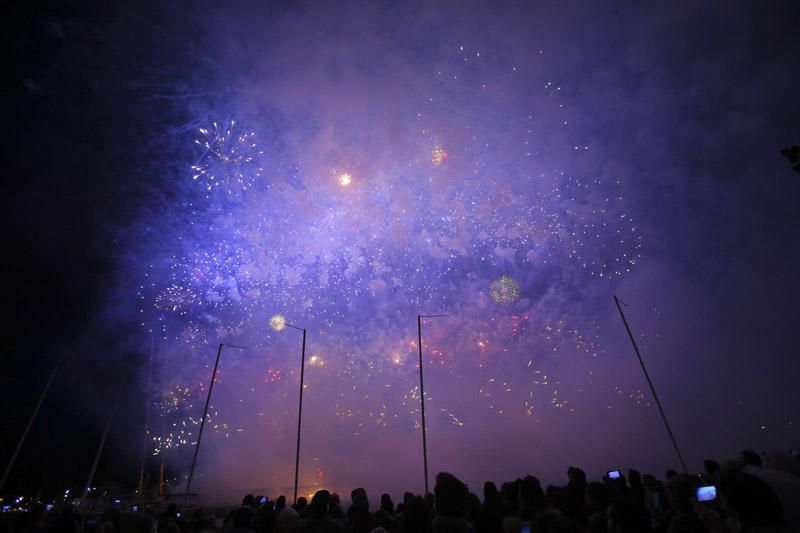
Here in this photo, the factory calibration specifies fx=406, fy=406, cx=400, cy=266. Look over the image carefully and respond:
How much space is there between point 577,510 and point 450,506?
11.0 feet

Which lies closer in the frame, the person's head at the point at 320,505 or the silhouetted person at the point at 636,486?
the person's head at the point at 320,505

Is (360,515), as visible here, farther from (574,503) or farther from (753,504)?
(753,504)

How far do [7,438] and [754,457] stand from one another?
80068mm

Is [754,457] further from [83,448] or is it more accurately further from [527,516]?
[83,448]

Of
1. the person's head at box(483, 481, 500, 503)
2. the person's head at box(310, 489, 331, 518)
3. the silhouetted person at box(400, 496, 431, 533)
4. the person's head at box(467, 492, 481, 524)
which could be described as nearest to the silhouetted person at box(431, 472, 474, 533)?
the silhouetted person at box(400, 496, 431, 533)

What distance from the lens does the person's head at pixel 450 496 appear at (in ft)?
19.1

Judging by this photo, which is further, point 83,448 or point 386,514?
point 83,448

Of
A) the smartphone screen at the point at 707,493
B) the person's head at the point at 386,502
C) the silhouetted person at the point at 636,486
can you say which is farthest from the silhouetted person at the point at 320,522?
the silhouetted person at the point at 636,486

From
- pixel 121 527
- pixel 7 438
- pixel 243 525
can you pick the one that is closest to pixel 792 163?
pixel 243 525

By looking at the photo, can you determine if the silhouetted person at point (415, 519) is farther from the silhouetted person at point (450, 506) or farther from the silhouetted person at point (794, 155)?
the silhouetted person at point (794, 155)

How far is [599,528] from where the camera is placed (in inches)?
191

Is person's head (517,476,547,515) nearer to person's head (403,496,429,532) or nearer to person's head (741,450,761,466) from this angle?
person's head (403,496,429,532)

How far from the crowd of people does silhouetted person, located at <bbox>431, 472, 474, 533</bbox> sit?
0.04 feet

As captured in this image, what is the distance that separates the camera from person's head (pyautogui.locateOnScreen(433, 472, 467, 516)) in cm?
581
